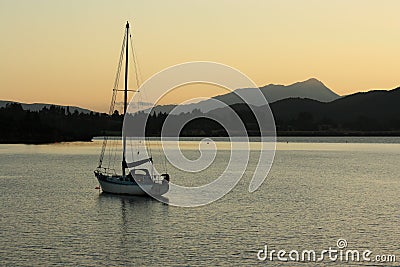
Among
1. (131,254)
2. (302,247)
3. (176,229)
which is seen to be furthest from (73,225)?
(302,247)

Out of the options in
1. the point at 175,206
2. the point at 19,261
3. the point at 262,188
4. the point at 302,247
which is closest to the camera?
the point at 19,261

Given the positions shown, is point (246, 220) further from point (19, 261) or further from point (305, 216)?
point (19, 261)

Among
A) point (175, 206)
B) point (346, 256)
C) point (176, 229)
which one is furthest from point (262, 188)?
point (346, 256)

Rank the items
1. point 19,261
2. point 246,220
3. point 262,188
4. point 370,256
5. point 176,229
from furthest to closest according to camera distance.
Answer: point 262,188 → point 246,220 → point 176,229 → point 370,256 → point 19,261

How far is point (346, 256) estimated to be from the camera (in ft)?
108

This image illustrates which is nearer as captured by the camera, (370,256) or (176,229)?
(370,256)

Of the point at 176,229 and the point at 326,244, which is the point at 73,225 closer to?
the point at 176,229

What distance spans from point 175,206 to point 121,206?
4148 millimetres

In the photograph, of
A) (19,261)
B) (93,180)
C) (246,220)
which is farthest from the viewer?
(93,180)

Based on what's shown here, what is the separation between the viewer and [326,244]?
35.9m

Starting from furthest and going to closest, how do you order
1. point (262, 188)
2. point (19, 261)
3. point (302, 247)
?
point (262, 188) → point (302, 247) → point (19, 261)

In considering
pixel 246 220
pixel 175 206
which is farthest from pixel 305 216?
pixel 175 206

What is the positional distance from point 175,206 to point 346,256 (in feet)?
64.0

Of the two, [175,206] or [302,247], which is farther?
[175,206]
